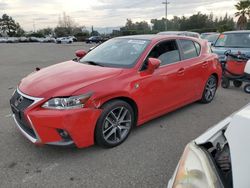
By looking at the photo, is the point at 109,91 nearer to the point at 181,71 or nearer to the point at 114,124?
the point at 114,124

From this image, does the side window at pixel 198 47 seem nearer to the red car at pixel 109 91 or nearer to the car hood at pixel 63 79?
the red car at pixel 109 91

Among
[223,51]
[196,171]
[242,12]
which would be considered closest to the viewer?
[196,171]

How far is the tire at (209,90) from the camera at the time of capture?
568 cm

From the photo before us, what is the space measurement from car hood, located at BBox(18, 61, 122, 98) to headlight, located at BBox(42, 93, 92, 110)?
70 millimetres

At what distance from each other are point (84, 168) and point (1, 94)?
175 inches

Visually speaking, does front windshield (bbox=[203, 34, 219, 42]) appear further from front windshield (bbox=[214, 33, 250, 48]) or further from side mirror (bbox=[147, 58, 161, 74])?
side mirror (bbox=[147, 58, 161, 74])

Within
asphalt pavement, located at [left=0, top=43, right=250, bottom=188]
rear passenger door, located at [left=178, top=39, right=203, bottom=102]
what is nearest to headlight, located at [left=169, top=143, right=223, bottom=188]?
asphalt pavement, located at [left=0, top=43, right=250, bottom=188]

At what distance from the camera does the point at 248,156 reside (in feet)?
4.14

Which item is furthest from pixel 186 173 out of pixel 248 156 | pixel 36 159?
pixel 36 159

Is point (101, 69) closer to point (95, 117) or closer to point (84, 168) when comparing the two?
point (95, 117)

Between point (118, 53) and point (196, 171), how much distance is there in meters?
3.18

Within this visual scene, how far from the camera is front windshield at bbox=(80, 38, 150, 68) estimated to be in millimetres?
4141

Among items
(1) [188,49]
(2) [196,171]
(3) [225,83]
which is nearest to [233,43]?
(3) [225,83]

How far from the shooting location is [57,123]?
3141 millimetres
